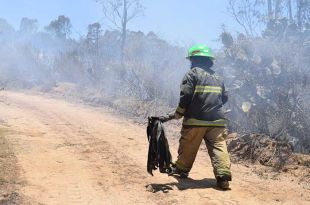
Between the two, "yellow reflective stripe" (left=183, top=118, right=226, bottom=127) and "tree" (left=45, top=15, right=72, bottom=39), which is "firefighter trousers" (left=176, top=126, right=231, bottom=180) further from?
"tree" (left=45, top=15, right=72, bottom=39)

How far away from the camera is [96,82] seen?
21266mm

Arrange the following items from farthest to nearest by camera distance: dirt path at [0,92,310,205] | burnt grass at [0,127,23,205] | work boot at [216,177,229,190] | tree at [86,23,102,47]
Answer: tree at [86,23,102,47], work boot at [216,177,229,190], dirt path at [0,92,310,205], burnt grass at [0,127,23,205]

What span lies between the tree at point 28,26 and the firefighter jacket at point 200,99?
35074 millimetres

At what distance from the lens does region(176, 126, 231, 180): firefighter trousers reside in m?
5.25

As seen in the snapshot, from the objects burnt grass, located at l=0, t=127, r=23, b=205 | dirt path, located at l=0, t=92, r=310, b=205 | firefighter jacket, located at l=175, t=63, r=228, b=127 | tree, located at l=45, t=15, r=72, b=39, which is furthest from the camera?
tree, located at l=45, t=15, r=72, b=39

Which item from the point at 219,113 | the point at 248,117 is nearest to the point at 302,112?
the point at 248,117

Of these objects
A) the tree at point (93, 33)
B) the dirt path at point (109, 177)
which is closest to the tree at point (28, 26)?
the tree at point (93, 33)

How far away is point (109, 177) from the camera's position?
18.7 ft

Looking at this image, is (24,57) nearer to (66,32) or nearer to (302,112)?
(66,32)

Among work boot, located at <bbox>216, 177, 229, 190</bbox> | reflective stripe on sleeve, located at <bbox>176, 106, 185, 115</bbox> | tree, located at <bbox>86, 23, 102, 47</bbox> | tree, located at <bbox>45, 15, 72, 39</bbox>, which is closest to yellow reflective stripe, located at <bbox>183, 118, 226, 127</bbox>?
reflective stripe on sleeve, located at <bbox>176, 106, 185, 115</bbox>

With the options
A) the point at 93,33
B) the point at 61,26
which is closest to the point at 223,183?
the point at 93,33

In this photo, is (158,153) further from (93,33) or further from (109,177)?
(93,33)

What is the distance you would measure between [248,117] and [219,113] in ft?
14.1

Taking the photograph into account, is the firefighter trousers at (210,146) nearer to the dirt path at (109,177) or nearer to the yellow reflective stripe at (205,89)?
the dirt path at (109,177)
